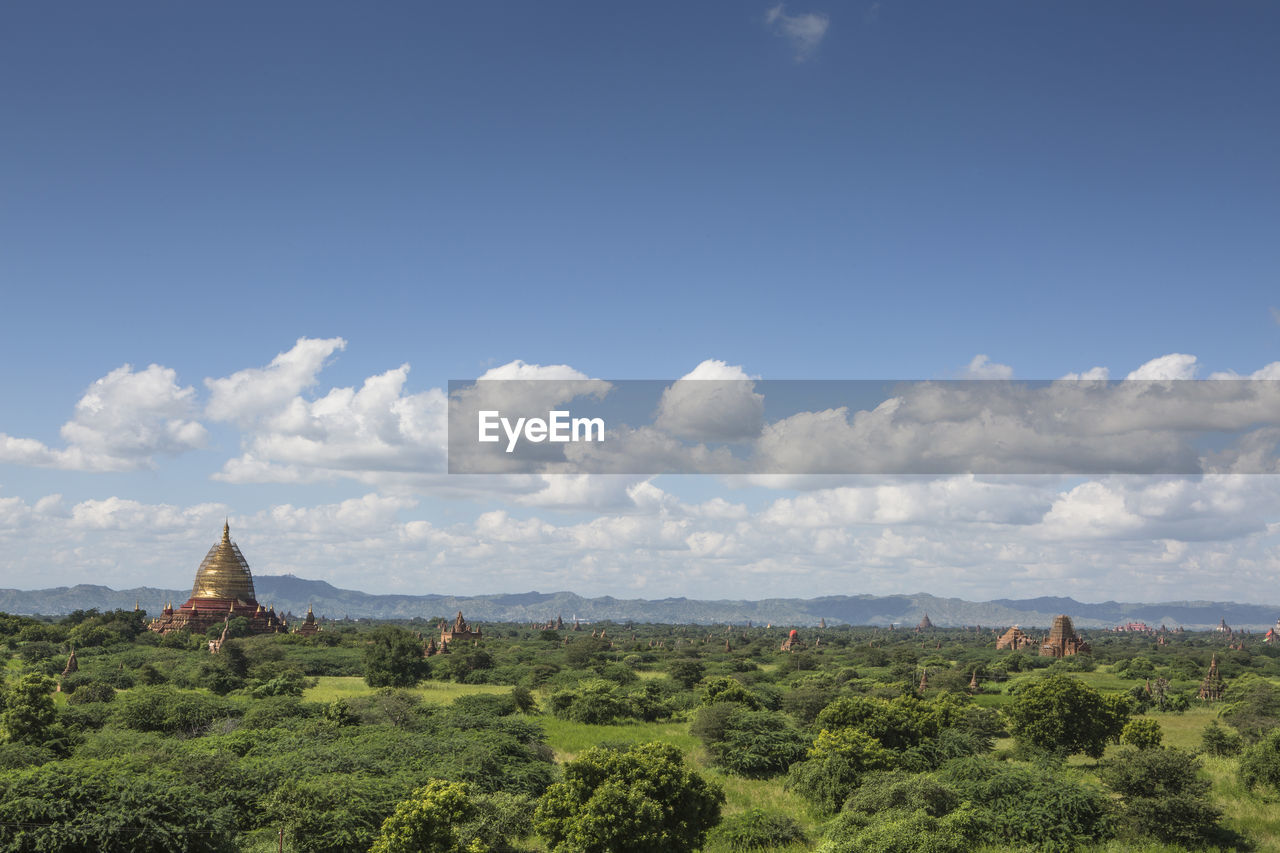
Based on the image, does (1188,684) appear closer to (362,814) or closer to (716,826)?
(716,826)

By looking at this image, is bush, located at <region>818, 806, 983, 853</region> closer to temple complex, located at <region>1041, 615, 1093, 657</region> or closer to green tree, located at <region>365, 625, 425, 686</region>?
green tree, located at <region>365, 625, 425, 686</region>

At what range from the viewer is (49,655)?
99.1 metres

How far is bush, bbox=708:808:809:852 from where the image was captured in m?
36.1

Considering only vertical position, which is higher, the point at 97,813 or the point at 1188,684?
the point at 97,813

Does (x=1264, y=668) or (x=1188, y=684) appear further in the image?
(x=1264, y=668)

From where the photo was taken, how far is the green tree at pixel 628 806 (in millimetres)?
30438

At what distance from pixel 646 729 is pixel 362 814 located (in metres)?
37.5

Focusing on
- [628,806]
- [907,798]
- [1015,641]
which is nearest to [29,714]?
[628,806]

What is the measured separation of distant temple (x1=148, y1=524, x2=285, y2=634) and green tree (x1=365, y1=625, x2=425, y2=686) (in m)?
41.3

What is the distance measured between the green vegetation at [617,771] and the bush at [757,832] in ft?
0.28

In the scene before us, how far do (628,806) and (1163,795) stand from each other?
77.7 feet

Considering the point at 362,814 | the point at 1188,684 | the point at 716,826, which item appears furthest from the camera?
the point at 1188,684

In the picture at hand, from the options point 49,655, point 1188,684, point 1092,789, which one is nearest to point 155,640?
point 49,655

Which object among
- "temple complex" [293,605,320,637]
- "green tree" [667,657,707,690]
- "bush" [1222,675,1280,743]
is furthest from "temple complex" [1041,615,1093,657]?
"temple complex" [293,605,320,637]
